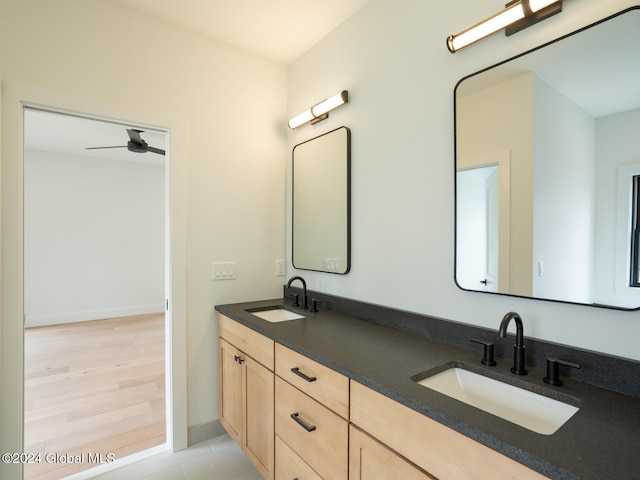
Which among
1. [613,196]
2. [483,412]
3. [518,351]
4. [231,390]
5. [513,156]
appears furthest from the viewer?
[231,390]

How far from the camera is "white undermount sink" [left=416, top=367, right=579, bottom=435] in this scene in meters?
1.02

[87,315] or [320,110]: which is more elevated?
[320,110]

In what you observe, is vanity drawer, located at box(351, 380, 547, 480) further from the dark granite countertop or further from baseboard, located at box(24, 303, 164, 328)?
baseboard, located at box(24, 303, 164, 328)

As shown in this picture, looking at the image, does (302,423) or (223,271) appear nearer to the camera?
(302,423)

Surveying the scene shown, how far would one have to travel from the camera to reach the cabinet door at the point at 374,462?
3.21 ft

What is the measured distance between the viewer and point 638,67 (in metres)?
1.02

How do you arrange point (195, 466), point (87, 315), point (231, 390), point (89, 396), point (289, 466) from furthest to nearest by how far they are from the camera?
point (87, 315) → point (89, 396) → point (231, 390) → point (195, 466) → point (289, 466)

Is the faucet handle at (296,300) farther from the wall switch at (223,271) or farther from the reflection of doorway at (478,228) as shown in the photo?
the reflection of doorway at (478,228)

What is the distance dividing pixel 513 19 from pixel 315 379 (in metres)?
1.55

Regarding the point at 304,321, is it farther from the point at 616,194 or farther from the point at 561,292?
the point at 616,194

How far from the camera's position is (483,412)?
2.93 feet

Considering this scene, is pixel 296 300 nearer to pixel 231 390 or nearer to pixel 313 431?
pixel 231 390

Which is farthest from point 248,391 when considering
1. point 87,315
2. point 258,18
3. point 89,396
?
point 87,315

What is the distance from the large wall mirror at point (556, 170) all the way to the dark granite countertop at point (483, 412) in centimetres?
30
